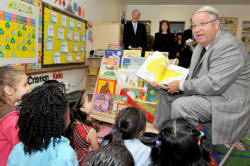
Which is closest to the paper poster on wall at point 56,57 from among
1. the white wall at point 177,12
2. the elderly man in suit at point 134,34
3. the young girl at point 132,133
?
the elderly man in suit at point 134,34

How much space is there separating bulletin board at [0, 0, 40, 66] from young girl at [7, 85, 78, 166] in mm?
1267

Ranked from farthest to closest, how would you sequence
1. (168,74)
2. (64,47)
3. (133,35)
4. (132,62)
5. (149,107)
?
1. (133,35)
2. (64,47)
3. (132,62)
4. (149,107)
5. (168,74)

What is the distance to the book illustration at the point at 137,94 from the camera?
218 cm

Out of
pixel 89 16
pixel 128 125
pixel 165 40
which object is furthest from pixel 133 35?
pixel 128 125

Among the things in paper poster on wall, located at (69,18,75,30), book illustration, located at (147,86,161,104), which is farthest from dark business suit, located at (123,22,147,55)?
book illustration, located at (147,86,161,104)

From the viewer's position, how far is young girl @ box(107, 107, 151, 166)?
1139mm

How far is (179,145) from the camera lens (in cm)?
98

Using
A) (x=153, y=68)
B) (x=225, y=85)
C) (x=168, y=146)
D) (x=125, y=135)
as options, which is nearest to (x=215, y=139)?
(x=225, y=85)

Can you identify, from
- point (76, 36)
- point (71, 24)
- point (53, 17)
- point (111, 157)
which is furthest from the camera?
point (76, 36)

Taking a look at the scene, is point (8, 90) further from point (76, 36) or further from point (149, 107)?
point (76, 36)

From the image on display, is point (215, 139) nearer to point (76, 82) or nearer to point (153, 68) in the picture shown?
point (153, 68)

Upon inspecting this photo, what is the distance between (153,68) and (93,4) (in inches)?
99.1

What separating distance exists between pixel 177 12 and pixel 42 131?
6042mm

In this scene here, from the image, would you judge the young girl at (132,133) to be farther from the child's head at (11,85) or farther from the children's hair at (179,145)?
the child's head at (11,85)
